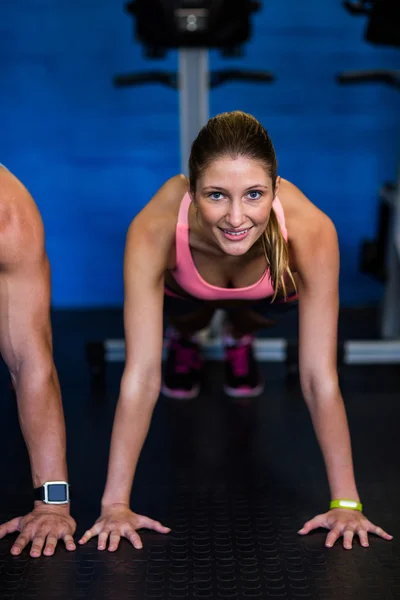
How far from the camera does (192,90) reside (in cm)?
303

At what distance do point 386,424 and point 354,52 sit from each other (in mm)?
1897

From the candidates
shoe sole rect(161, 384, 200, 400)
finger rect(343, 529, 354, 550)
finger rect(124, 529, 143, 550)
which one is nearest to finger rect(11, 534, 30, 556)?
finger rect(124, 529, 143, 550)

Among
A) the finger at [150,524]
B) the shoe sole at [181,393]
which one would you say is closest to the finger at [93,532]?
the finger at [150,524]

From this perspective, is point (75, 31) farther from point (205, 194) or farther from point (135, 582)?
point (135, 582)

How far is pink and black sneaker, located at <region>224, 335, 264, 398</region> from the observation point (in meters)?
2.90

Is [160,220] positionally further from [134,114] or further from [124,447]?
[134,114]

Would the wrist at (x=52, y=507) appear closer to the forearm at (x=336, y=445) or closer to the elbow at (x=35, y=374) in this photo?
the elbow at (x=35, y=374)

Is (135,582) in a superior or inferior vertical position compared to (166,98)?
inferior

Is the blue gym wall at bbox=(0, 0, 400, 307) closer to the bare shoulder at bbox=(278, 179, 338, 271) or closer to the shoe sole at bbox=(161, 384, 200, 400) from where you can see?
the shoe sole at bbox=(161, 384, 200, 400)

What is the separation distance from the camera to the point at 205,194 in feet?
5.75

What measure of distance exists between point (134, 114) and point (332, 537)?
2458 mm

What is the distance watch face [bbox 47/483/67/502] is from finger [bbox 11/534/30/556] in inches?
4.1

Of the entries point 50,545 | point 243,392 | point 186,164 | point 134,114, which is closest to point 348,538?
point 50,545

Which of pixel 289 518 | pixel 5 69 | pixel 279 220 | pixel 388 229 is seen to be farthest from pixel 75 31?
pixel 289 518
